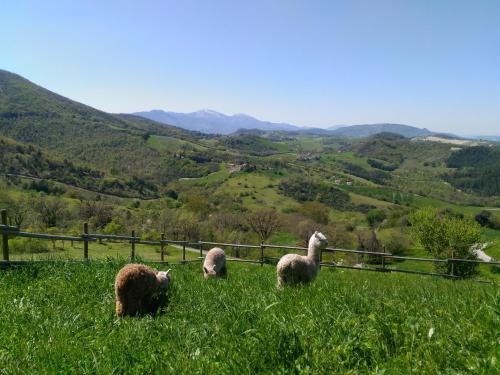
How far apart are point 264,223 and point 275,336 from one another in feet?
192

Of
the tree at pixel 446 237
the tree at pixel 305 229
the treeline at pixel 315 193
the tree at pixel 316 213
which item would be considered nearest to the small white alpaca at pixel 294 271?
the tree at pixel 446 237

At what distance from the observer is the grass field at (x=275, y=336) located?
10.8 ft

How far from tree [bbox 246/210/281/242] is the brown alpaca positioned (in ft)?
175

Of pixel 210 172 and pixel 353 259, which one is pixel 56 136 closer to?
pixel 210 172

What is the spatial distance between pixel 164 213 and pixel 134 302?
62.7m

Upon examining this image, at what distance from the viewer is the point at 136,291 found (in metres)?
6.84

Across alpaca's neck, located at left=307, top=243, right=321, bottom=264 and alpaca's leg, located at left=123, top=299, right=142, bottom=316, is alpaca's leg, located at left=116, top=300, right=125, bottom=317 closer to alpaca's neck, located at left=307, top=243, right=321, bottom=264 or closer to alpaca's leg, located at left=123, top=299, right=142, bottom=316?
alpaca's leg, located at left=123, top=299, right=142, bottom=316

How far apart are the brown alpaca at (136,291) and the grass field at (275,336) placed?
11.3 inches

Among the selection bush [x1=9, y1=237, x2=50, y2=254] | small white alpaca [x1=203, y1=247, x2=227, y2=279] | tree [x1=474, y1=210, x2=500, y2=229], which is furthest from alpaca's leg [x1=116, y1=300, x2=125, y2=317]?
tree [x1=474, y1=210, x2=500, y2=229]

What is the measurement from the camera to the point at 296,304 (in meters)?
5.18

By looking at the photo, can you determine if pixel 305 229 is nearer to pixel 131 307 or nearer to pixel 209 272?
pixel 209 272

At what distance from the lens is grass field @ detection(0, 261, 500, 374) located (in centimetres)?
330

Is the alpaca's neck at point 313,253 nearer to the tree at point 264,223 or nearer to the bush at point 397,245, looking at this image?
the tree at point 264,223

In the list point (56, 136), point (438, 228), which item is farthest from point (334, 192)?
point (56, 136)
